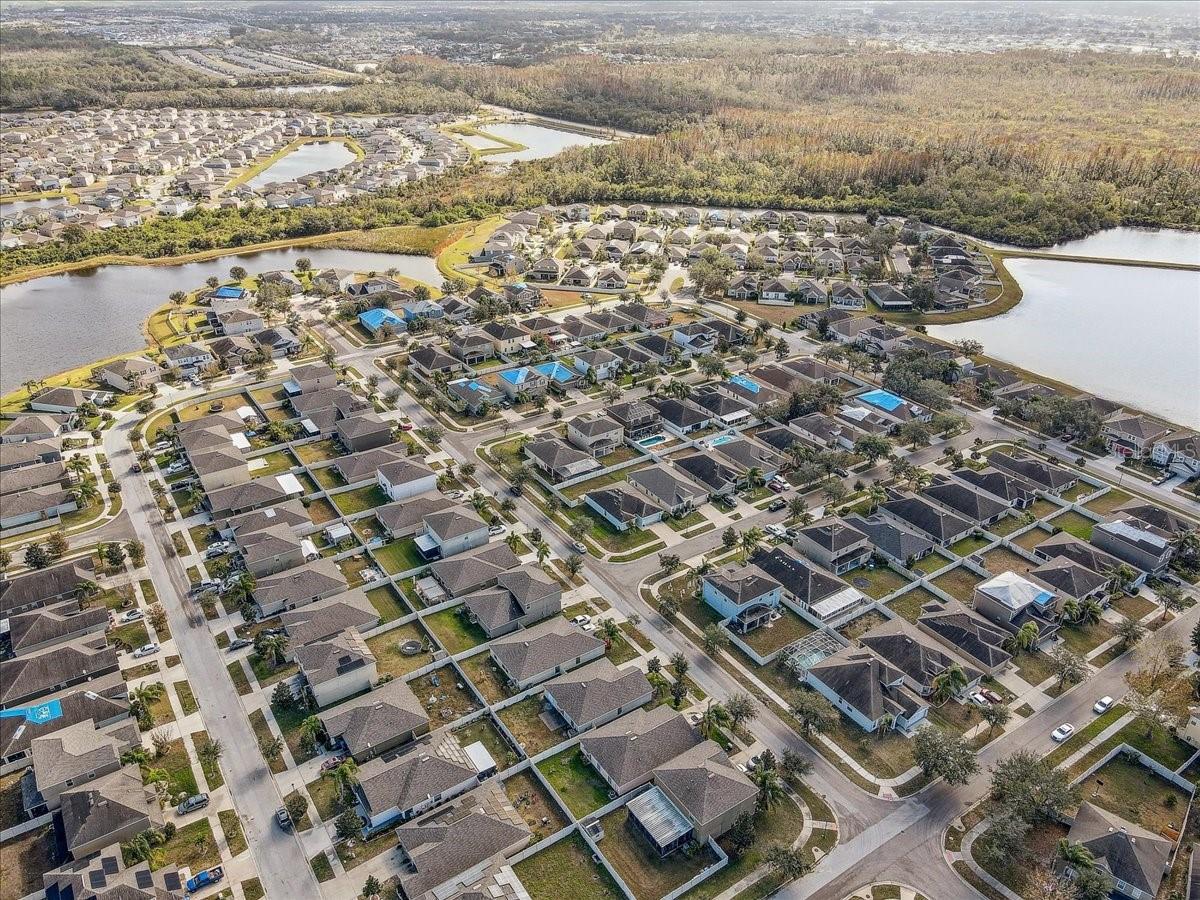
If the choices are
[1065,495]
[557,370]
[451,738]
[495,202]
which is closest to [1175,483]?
[1065,495]

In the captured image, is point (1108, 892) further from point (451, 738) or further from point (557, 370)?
point (557, 370)

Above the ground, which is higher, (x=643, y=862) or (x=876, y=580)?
(x=876, y=580)

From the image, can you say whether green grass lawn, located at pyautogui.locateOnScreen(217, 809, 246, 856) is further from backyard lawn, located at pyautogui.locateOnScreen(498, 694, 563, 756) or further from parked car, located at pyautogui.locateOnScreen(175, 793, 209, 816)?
backyard lawn, located at pyautogui.locateOnScreen(498, 694, 563, 756)

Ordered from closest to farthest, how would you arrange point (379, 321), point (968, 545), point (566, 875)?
point (566, 875)
point (968, 545)
point (379, 321)

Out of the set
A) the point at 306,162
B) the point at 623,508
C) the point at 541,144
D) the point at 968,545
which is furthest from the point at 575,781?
the point at 541,144

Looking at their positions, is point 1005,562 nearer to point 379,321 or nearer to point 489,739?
point 489,739

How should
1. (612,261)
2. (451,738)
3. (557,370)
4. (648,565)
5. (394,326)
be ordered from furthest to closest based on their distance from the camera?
(612,261), (394,326), (557,370), (648,565), (451,738)

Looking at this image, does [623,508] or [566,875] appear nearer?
[566,875]
